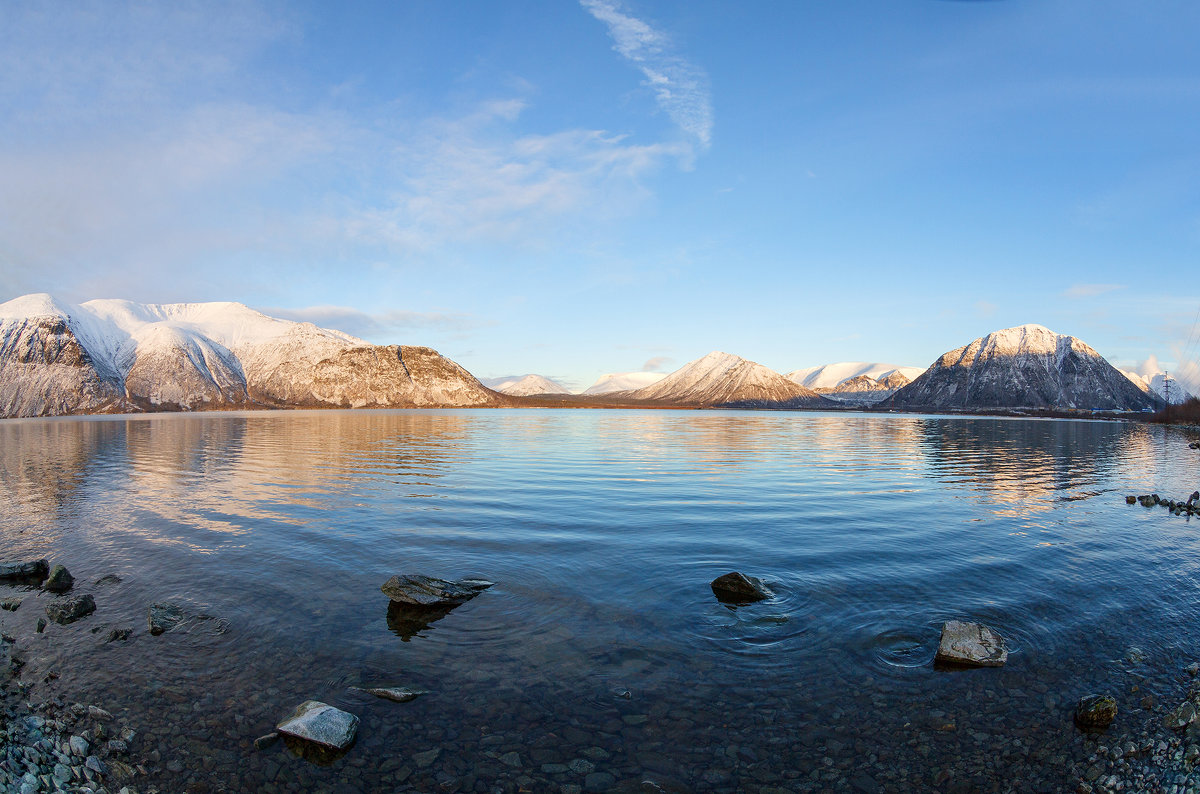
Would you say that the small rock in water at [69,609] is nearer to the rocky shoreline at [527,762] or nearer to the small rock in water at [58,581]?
the small rock in water at [58,581]

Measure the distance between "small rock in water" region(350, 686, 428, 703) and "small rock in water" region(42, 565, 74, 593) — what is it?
14.1 meters

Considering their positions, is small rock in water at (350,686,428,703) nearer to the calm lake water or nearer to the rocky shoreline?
the calm lake water

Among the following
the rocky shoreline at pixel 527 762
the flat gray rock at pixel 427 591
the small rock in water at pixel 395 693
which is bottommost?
the rocky shoreline at pixel 527 762

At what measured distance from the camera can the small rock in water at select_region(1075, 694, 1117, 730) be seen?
11.5 meters

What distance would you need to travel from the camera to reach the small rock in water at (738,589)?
59.4 ft

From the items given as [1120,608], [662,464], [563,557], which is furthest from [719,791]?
[662,464]

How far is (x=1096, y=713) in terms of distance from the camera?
11.5m

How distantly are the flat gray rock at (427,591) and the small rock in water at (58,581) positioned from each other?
10695 mm

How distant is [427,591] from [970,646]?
14544mm

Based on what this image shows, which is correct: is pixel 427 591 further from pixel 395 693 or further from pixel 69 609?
pixel 69 609

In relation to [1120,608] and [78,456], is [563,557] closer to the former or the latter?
[1120,608]

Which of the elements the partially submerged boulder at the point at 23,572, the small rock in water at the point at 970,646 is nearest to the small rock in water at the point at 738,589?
the small rock in water at the point at 970,646

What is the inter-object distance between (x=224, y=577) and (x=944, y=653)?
22.0 metres

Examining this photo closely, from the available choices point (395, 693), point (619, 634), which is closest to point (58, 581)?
point (395, 693)
